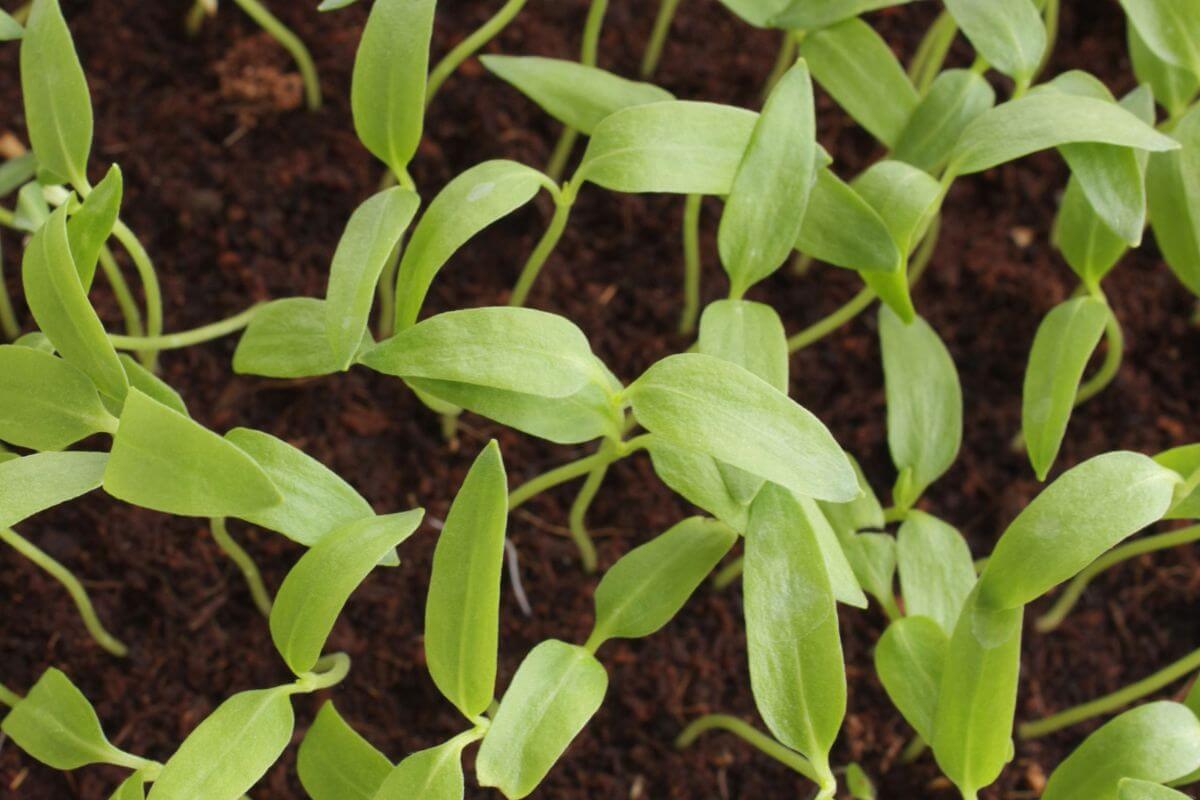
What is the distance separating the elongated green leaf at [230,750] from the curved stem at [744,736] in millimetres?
303

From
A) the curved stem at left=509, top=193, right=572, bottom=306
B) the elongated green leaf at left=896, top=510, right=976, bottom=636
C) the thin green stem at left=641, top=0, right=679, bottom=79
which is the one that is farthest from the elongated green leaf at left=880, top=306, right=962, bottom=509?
the thin green stem at left=641, top=0, right=679, bottom=79

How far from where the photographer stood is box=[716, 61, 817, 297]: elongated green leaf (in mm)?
774

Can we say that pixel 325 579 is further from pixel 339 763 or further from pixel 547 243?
pixel 547 243

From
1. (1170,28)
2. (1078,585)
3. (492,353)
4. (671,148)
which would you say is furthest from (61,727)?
(1170,28)

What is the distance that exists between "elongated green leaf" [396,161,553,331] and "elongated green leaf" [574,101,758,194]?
5cm

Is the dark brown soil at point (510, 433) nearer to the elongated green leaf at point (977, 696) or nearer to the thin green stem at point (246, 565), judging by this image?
the thin green stem at point (246, 565)

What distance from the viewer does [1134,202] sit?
81 cm

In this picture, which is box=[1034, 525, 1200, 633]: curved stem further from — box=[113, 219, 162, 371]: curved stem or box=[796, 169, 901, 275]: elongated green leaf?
box=[113, 219, 162, 371]: curved stem

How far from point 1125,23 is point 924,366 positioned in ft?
1.74

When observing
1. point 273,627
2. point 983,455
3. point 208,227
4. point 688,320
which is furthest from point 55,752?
point 983,455

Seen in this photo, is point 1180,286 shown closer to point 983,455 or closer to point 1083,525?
point 983,455

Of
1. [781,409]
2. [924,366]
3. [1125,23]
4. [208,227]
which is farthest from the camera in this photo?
[1125,23]

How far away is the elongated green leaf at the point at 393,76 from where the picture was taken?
0.77 m

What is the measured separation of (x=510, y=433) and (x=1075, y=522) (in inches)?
19.0
